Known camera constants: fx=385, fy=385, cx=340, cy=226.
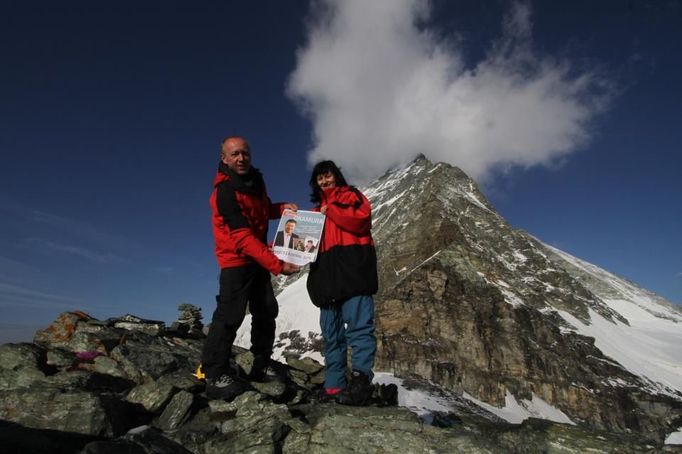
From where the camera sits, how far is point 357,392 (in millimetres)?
5562

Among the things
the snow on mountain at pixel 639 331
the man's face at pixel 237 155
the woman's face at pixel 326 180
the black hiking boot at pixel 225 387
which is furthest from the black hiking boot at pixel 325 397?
the snow on mountain at pixel 639 331

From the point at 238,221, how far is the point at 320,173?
5.45ft

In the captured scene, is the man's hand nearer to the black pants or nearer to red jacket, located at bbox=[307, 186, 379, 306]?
red jacket, located at bbox=[307, 186, 379, 306]

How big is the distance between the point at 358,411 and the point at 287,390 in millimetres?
1839

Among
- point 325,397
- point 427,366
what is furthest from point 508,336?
point 325,397

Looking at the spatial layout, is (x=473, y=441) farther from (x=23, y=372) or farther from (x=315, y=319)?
(x=315, y=319)

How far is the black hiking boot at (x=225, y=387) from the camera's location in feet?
18.3

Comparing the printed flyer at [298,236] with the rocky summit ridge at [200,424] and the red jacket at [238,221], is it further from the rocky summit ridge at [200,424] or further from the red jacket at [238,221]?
the rocky summit ridge at [200,424]

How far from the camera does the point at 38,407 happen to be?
4863 millimetres

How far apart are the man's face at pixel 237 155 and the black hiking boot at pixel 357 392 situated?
3.60 meters

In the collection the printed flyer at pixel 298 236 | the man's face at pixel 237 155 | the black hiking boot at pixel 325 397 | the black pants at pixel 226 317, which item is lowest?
the black hiking boot at pixel 325 397

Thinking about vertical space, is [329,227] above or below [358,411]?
above

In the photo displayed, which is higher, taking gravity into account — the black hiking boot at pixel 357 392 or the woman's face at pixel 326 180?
the woman's face at pixel 326 180

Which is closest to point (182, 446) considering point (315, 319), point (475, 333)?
point (475, 333)
